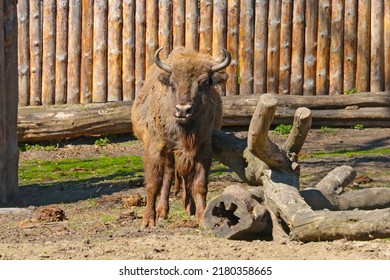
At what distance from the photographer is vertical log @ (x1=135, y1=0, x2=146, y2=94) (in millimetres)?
16609

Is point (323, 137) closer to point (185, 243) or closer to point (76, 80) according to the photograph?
point (76, 80)

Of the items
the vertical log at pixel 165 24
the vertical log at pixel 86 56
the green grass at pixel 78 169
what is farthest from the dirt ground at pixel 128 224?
the vertical log at pixel 165 24

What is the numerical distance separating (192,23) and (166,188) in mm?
6183

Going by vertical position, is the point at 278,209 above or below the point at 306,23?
below

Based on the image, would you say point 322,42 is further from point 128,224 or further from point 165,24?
point 128,224

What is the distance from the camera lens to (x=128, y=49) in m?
16.7

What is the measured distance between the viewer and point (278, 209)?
29.0 ft

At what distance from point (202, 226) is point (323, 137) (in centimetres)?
706

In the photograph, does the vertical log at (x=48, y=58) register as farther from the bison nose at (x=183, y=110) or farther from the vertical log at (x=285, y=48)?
the bison nose at (x=183, y=110)

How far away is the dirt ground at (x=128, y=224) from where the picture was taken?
817 cm

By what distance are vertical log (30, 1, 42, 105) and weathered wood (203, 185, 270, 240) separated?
8198 millimetres

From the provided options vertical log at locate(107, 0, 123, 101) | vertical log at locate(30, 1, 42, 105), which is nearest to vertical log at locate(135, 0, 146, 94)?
vertical log at locate(107, 0, 123, 101)
